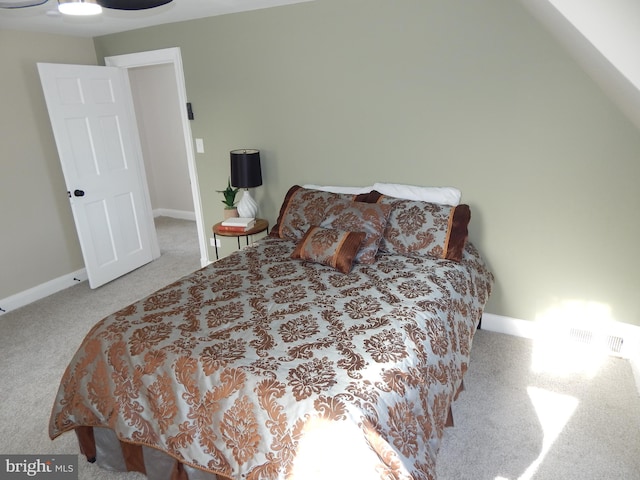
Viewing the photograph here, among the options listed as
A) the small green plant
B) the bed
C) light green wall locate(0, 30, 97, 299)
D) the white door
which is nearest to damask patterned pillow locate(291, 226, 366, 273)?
the bed

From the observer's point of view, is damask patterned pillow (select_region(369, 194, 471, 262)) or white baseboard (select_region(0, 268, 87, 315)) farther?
white baseboard (select_region(0, 268, 87, 315))

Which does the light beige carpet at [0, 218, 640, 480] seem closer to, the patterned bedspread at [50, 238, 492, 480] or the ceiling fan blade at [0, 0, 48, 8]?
the patterned bedspread at [50, 238, 492, 480]

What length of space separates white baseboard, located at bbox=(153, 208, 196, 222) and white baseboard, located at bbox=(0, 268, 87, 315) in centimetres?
194

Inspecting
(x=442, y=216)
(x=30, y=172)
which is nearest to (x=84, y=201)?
(x=30, y=172)

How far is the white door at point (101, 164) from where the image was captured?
11.3 feet

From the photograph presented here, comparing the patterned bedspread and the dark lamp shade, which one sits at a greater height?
the dark lamp shade

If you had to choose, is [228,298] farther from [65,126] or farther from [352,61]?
[65,126]

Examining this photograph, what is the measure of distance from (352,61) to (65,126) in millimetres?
2401

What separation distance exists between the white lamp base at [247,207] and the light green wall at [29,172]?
1.72 meters

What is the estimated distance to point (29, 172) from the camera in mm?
3529

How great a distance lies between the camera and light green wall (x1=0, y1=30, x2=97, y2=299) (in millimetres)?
3350

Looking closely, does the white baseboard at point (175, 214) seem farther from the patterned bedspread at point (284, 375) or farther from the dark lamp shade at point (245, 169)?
the patterned bedspread at point (284, 375)

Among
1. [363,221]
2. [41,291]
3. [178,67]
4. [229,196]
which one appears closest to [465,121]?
[363,221]

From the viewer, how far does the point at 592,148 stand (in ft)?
7.82
